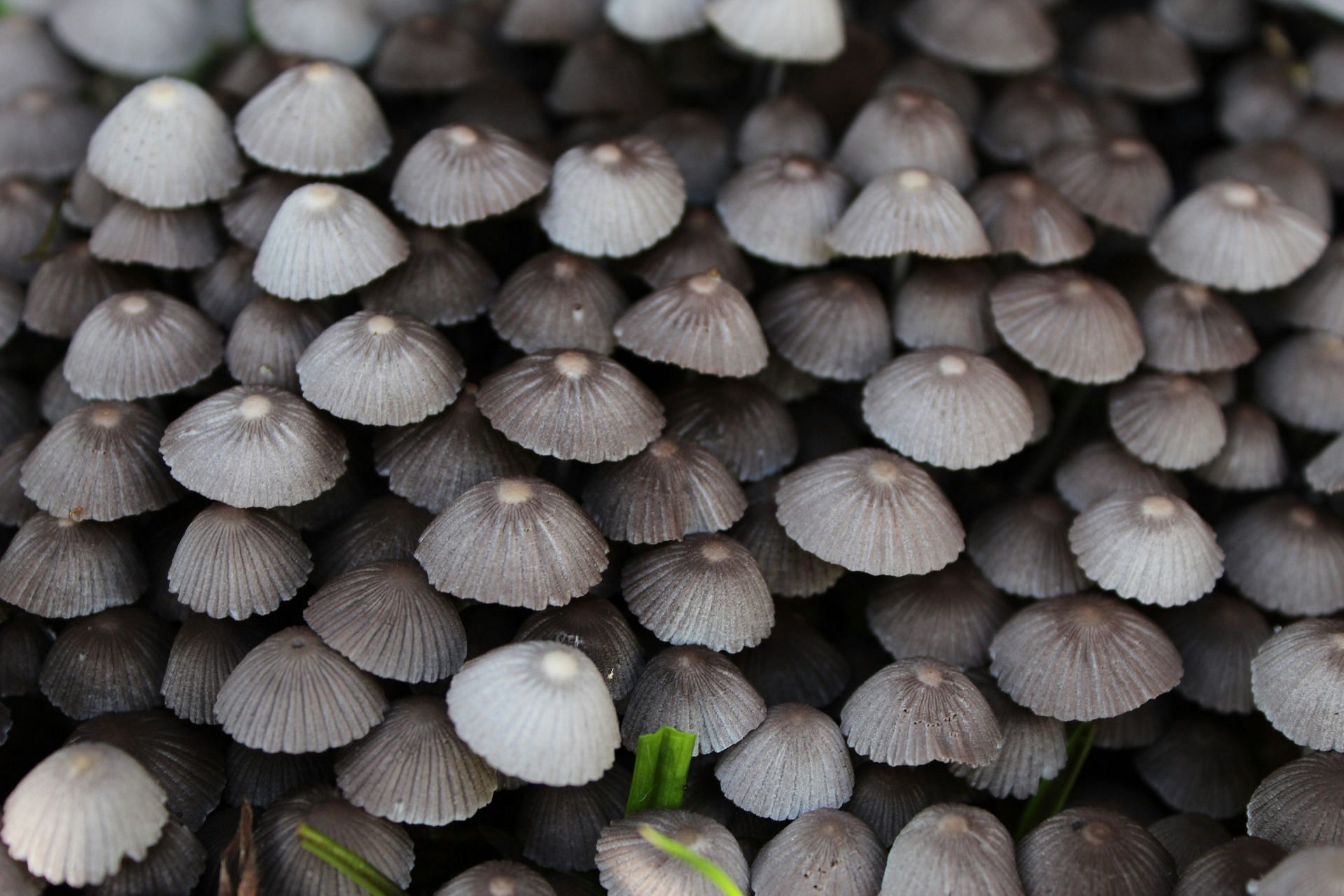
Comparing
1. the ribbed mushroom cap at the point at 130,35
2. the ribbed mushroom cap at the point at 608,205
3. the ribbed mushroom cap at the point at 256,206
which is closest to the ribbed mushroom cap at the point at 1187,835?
the ribbed mushroom cap at the point at 608,205

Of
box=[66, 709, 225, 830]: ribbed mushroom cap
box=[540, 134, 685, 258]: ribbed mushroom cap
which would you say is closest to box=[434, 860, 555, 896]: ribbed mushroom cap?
box=[66, 709, 225, 830]: ribbed mushroom cap

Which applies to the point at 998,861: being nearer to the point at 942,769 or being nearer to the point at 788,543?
the point at 942,769

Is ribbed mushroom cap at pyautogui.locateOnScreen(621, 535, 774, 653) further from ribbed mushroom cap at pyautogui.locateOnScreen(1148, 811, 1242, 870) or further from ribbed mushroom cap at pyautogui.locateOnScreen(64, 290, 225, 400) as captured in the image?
ribbed mushroom cap at pyautogui.locateOnScreen(64, 290, 225, 400)

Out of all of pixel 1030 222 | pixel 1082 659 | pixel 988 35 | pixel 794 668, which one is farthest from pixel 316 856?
pixel 988 35

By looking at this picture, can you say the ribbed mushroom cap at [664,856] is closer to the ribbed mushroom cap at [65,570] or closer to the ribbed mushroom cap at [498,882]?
the ribbed mushroom cap at [498,882]

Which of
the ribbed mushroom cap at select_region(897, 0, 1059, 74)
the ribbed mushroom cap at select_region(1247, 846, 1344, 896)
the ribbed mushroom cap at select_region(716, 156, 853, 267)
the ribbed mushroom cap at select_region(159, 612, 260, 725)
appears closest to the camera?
Answer: the ribbed mushroom cap at select_region(1247, 846, 1344, 896)
